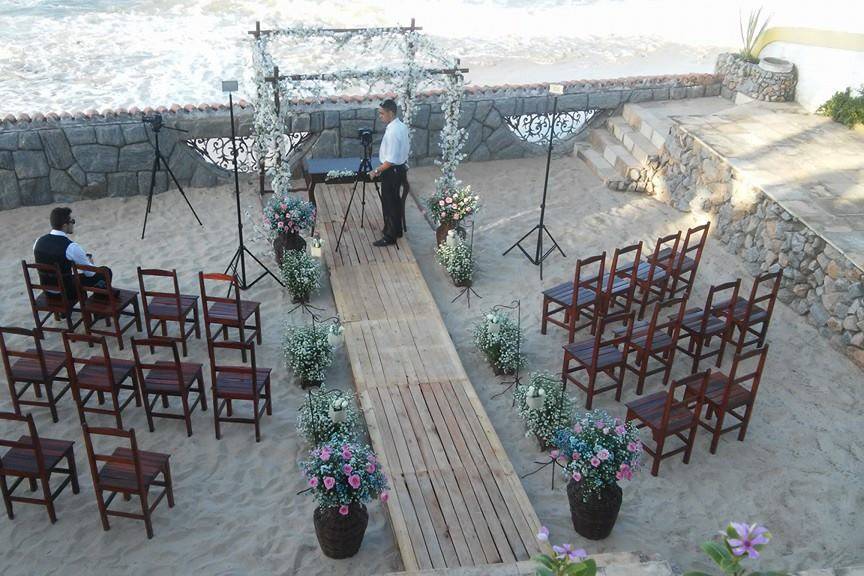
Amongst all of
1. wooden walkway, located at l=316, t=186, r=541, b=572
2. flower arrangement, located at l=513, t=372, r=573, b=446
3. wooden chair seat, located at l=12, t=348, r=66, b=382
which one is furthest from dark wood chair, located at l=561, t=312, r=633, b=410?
wooden chair seat, located at l=12, t=348, r=66, b=382

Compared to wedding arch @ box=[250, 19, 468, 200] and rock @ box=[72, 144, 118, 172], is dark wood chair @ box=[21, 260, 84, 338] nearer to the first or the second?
wedding arch @ box=[250, 19, 468, 200]

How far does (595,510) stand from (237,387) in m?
2.78

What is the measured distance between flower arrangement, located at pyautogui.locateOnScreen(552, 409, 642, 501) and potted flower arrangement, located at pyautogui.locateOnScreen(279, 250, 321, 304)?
11.7 ft

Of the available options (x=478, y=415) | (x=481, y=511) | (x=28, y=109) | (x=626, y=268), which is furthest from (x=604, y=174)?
(x=28, y=109)

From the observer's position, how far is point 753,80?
1180cm

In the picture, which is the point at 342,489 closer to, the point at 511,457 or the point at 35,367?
the point at 511,457

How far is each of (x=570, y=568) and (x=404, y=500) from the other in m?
2.60

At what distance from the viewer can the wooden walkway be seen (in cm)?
542

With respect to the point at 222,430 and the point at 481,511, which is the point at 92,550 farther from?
the point at 481,511

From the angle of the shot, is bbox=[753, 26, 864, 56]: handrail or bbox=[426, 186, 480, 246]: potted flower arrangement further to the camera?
bbox=[753, 26, 864, 56]: handrail

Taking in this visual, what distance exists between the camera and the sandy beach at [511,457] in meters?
5.39

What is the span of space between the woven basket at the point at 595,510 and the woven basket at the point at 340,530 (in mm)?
1402

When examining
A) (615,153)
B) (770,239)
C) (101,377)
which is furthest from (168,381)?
(615,153)

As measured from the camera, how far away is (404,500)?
225 inches
